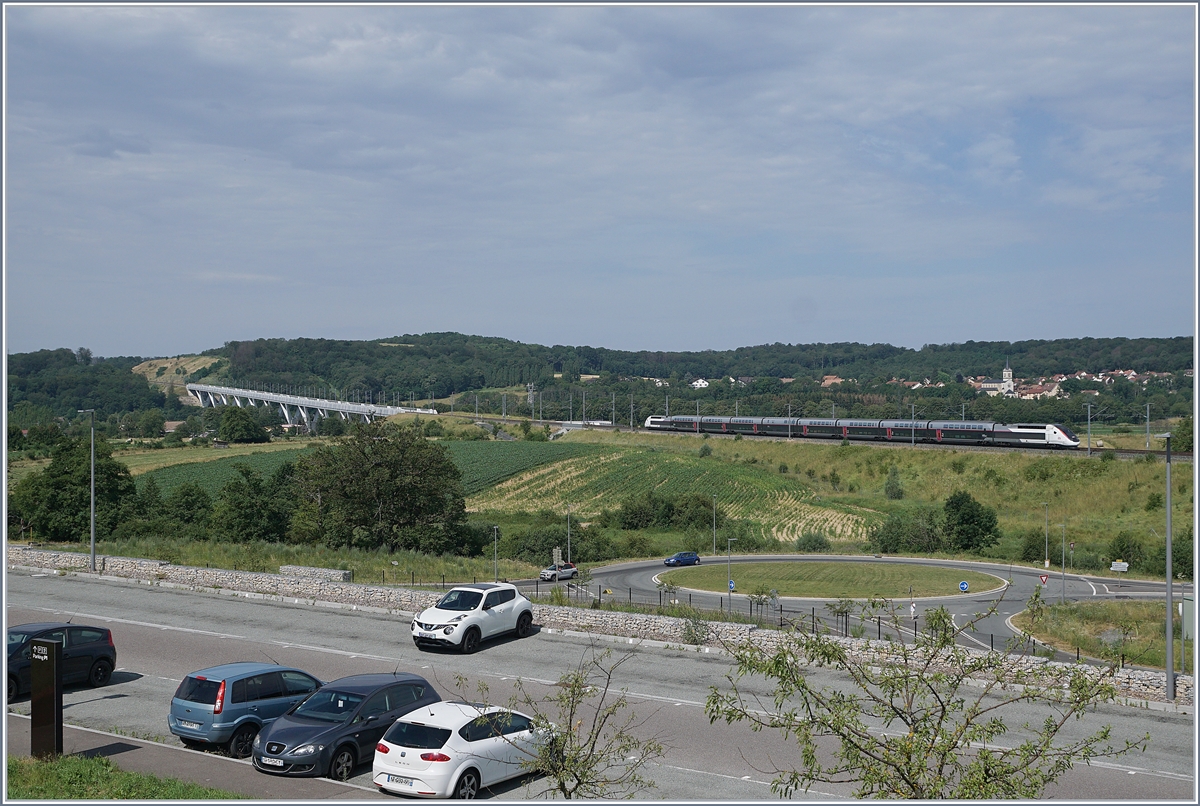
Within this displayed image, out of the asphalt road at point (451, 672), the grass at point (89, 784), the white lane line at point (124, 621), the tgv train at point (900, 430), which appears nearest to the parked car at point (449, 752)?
the asphalt road at point (451, 672)

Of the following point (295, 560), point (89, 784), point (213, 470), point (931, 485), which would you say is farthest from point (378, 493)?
point (213, 470)

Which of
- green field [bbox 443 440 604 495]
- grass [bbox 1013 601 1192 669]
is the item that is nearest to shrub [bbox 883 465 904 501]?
green field [bbox 443 440 604 495]

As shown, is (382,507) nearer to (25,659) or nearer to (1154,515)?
(25,659)

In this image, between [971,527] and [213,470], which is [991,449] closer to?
[971,527]

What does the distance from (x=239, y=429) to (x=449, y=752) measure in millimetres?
156709

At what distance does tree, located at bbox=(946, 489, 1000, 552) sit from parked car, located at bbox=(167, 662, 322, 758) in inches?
2471

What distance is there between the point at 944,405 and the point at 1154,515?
107m

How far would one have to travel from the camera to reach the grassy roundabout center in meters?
51.2

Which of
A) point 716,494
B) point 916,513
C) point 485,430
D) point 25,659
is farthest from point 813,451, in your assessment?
point 25,659

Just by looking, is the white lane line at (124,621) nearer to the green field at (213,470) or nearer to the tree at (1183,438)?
the green field at (213,470)

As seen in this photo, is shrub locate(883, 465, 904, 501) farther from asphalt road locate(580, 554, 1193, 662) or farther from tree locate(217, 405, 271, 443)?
tree locate(217, 405, 271, 443)

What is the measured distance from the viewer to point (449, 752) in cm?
1255

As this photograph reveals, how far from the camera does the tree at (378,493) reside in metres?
55.5

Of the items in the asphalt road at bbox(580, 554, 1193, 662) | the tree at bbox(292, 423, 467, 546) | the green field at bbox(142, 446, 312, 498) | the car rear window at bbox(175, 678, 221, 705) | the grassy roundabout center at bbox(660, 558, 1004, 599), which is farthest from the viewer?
the green field at bbox(142, 446, 312, 498)
